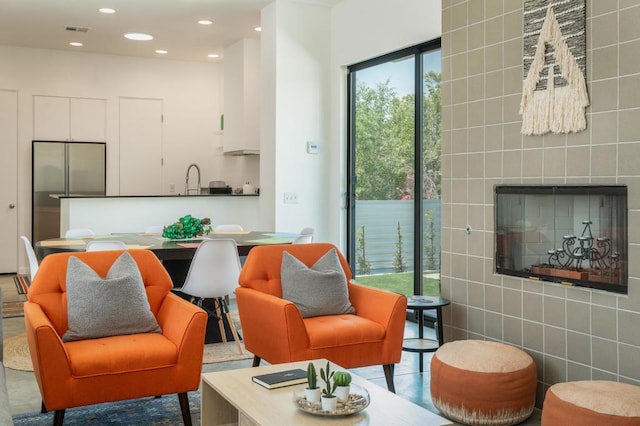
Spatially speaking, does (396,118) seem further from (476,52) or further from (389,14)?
(476,52)

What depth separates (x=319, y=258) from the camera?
4.39 metres

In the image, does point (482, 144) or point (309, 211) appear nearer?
point (482, 144)

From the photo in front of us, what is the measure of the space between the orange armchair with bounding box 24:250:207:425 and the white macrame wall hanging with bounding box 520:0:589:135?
6.74 ft

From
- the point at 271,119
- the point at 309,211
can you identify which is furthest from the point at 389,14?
the point at 309,211

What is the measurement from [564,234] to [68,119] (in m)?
7.37

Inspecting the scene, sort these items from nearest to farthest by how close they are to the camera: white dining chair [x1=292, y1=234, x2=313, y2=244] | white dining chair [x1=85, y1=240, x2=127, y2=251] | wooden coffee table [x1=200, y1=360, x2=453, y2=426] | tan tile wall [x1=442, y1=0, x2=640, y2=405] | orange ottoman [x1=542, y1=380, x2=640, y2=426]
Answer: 1. wooden coffee table [x1=200, y1=360, x2=453, y2=426]
2. orange ottoman [x1=542, y1=380, x2=640, y2=426]
3. tan tile wall [x1=442, y1=0, x2=640, y2=405]
4. white dining chair [x1=85, y1=240, x2=127, y2=251]
5. white dining chair [x1=292, y1=234, x2=313, y2=244]

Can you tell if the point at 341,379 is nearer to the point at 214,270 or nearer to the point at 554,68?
the point at 554,68

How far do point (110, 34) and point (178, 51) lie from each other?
1138 mm

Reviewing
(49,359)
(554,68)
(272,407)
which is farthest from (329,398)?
(554,68)

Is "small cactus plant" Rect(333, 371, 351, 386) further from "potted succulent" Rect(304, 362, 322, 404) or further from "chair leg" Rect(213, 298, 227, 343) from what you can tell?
"chair leg" Rect(213, 298, 227, 343)

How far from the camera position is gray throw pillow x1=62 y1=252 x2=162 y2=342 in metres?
3.49

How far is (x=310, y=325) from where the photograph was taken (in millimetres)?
3852

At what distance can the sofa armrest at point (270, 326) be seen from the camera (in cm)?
365

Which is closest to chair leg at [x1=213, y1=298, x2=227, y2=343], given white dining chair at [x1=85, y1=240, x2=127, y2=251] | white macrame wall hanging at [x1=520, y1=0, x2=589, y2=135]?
white dining chair at [x1=85, y1=240, x2=127, y2=251]
